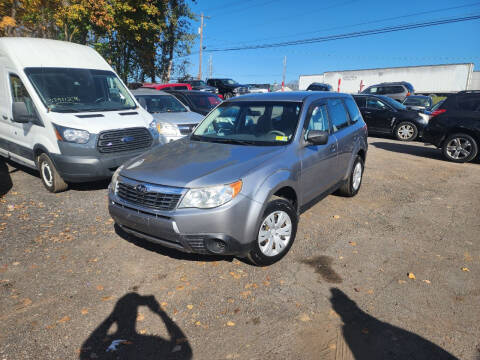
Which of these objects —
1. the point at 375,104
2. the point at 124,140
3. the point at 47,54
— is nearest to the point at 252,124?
the point at 124,140

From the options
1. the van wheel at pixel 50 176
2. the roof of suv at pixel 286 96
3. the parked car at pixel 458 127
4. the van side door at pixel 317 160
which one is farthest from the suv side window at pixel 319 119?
the parked car at pixel 458 127

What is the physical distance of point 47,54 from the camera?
20.7 feet

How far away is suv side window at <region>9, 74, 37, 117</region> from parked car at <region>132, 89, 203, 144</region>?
94.5 inches

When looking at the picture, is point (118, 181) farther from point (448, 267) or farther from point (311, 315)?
point (448, 267)

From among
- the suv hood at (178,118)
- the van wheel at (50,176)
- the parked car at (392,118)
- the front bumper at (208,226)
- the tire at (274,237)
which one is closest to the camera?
the front bumper at (208,226)

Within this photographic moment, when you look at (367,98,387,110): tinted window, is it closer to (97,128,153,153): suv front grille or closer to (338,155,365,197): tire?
(338,155,365,197): tire

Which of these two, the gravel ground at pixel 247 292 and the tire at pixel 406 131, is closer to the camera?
the gravel ground at pixel 247 292

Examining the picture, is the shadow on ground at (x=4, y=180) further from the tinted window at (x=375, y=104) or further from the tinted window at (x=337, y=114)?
the tinted window at (x=375, y=104)

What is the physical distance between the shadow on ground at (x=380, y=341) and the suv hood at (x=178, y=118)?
242 inches

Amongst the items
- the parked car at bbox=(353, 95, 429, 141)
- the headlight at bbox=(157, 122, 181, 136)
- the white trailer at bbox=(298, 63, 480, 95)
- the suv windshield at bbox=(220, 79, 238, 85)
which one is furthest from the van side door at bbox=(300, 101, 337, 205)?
the white trailer at bbox=(298, 63, 480, 95)

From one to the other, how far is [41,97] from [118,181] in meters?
3.22

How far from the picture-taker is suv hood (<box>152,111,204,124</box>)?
8.04 meters

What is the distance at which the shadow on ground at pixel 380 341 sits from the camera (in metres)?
2.45

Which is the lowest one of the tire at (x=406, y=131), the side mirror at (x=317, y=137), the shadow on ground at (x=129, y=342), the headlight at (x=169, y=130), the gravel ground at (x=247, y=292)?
the shadow on ground at (x=129, y=342)
